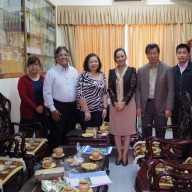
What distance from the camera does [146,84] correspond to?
297 cm

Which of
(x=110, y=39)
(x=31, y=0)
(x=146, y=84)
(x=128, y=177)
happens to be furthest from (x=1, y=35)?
(x=110, y=39)

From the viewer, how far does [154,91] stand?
295 centimetres

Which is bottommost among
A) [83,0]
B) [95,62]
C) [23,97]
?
[23,97]

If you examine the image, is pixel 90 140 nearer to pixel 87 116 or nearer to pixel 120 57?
pixel 87 116

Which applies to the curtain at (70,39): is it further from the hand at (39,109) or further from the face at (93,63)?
the hand at (39,109)

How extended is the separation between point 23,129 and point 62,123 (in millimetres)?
465

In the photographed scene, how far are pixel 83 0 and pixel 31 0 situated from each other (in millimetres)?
1565

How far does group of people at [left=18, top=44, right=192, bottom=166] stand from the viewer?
2.95 m

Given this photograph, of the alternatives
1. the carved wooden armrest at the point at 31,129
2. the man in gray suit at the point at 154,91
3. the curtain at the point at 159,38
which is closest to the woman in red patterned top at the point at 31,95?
the carved wooden armrest at the point at 31,129

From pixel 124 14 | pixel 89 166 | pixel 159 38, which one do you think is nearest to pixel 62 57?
pixel 89 166

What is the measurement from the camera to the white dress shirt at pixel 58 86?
3080 mm

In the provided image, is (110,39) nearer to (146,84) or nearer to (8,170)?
(146,84)

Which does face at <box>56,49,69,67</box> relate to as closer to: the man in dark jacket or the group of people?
the group of people

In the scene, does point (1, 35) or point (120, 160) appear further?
point (120, 160)
